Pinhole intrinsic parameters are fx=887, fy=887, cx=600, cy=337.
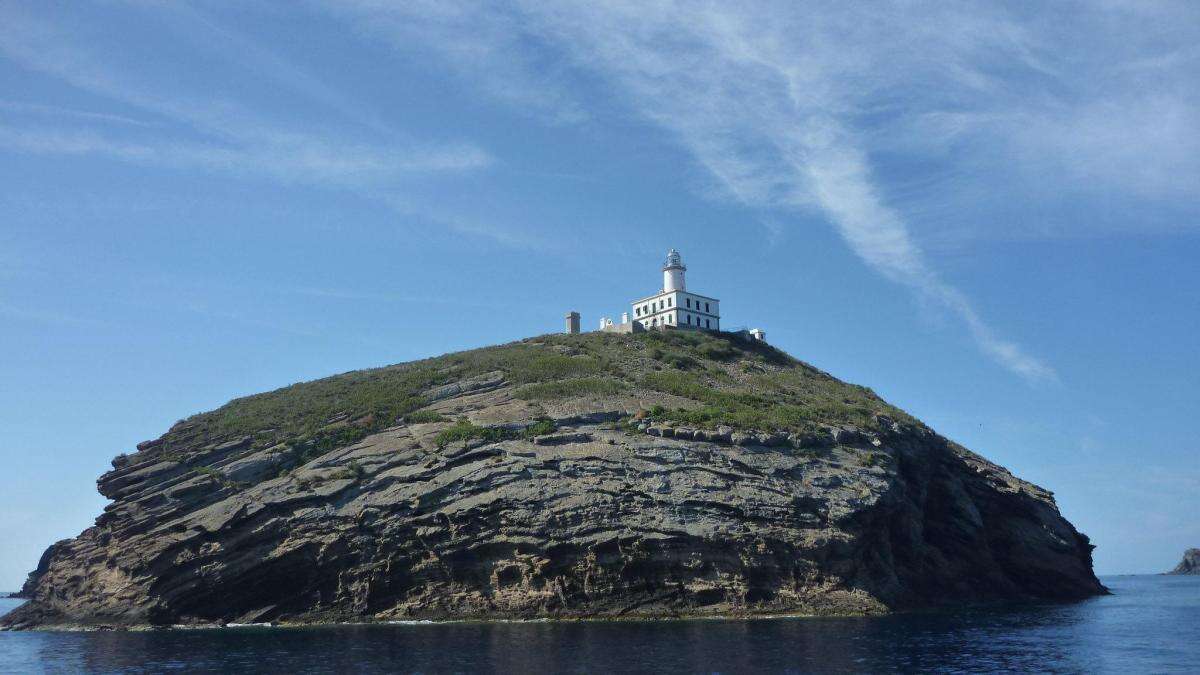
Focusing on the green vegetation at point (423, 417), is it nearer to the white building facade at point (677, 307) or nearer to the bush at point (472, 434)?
the bush at point (472, 434)

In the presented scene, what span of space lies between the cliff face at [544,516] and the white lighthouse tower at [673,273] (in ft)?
89.4

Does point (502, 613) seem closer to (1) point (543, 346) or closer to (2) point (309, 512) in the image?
(2) point (309, 512)

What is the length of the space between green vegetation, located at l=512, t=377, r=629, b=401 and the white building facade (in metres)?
25.5

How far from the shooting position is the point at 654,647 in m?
39.8

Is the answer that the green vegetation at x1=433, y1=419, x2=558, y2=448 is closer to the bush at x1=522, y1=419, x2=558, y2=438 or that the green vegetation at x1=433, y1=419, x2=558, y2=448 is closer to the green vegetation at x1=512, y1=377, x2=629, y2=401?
the bush at x1=522, y1=419, x2=558, y2=438

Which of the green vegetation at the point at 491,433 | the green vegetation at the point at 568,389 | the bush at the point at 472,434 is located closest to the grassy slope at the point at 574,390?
the green vegetation at the point at 568,389

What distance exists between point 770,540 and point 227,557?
1329 inches

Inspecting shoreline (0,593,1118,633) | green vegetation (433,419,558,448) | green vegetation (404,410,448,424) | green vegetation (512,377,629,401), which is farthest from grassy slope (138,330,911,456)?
shoreline (0,593,1118,633)

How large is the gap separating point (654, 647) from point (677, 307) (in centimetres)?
5934

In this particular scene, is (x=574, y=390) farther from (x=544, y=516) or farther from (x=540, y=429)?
(x=544, y=516)

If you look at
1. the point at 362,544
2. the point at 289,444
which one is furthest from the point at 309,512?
the point at 289,444

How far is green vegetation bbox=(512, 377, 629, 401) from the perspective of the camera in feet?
224

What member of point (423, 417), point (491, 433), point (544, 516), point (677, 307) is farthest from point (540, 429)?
point (677, 307)

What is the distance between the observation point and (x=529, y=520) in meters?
53.2
